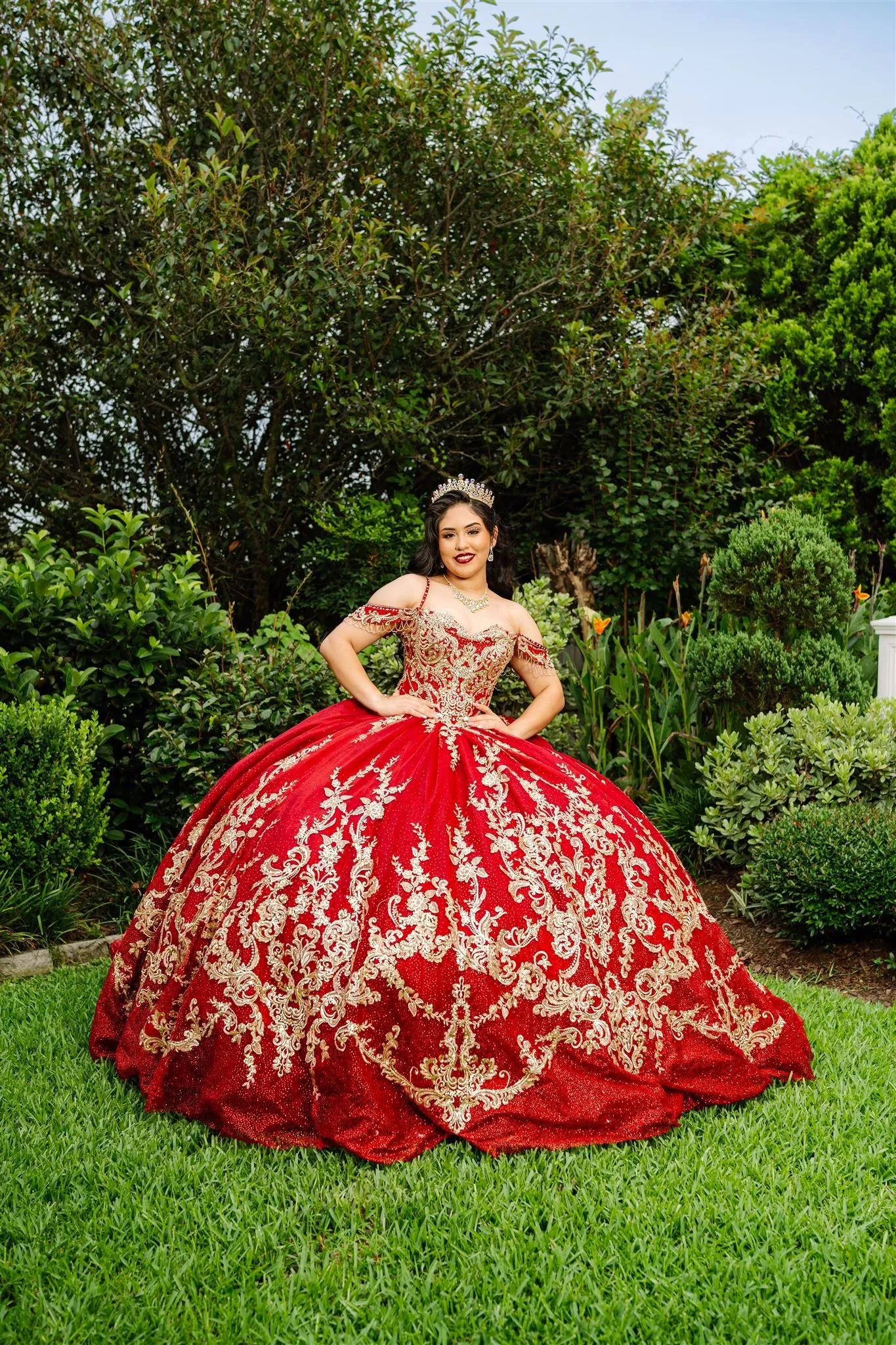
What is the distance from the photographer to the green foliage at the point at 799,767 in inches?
202

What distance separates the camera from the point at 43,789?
15.4 feet

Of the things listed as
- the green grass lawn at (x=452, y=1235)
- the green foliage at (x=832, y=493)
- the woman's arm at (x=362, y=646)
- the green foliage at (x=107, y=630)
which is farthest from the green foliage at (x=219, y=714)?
the green foliage at (x=832, y=493)

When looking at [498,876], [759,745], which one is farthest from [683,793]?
[498,876]

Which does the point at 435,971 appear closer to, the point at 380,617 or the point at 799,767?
the point at 380,617

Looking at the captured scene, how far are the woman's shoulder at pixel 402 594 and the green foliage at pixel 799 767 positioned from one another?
221cm

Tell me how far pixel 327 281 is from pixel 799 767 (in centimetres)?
372

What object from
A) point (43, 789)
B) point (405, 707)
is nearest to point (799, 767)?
point (405, 707)

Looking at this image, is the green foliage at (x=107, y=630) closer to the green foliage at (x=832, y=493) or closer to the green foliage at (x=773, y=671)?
the green foliage at (x=773, y=671)

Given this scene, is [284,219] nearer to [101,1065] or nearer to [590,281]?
[590,281]

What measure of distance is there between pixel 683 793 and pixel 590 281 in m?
3.75

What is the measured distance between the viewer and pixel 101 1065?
11.3 ft

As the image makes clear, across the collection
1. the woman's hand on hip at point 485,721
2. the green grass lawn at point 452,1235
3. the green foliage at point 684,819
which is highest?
the woman's hand on hip at point 485,721

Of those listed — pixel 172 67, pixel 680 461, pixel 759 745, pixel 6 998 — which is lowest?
pixel 6 998

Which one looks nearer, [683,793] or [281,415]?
[683,793]
